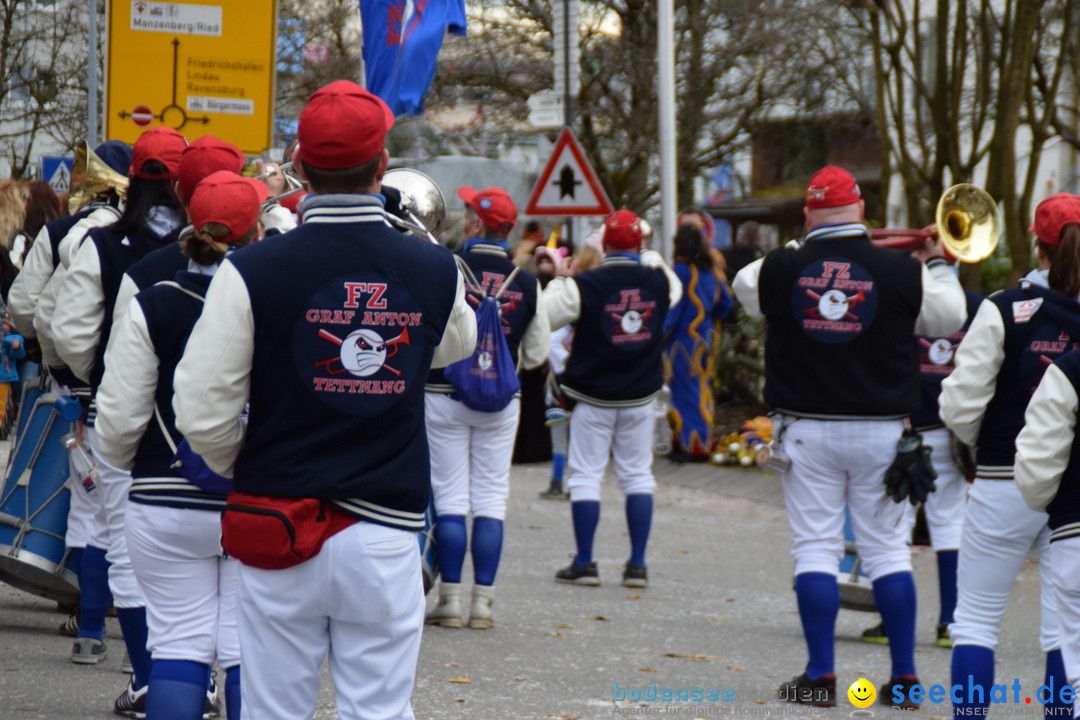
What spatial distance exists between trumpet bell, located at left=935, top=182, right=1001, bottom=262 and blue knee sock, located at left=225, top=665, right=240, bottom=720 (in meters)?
3.91

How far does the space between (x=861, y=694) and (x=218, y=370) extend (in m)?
3.70

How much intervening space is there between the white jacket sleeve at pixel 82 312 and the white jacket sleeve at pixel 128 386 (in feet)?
3.52

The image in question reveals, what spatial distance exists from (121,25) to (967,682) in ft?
25.5

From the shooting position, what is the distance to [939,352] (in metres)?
7.20

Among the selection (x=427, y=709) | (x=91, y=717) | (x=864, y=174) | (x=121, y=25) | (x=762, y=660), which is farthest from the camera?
(x=864, y=174)

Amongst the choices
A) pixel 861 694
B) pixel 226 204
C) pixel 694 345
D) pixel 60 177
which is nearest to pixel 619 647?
pixel 861 694

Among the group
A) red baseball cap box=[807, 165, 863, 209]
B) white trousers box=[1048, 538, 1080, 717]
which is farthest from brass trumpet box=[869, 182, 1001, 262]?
white trousers box=[1048, 538, 1080, 717]

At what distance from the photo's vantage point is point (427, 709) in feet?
18.5

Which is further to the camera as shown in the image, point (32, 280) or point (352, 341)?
point (32, 280)

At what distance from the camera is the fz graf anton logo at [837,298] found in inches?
232

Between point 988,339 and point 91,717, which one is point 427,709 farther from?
point 988,339

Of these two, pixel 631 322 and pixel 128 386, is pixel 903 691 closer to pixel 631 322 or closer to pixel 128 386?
pixel 631 322

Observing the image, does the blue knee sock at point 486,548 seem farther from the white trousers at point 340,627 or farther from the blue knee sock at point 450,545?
the white trousers at point 340,627

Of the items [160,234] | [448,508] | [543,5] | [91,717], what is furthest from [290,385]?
[543,5]
